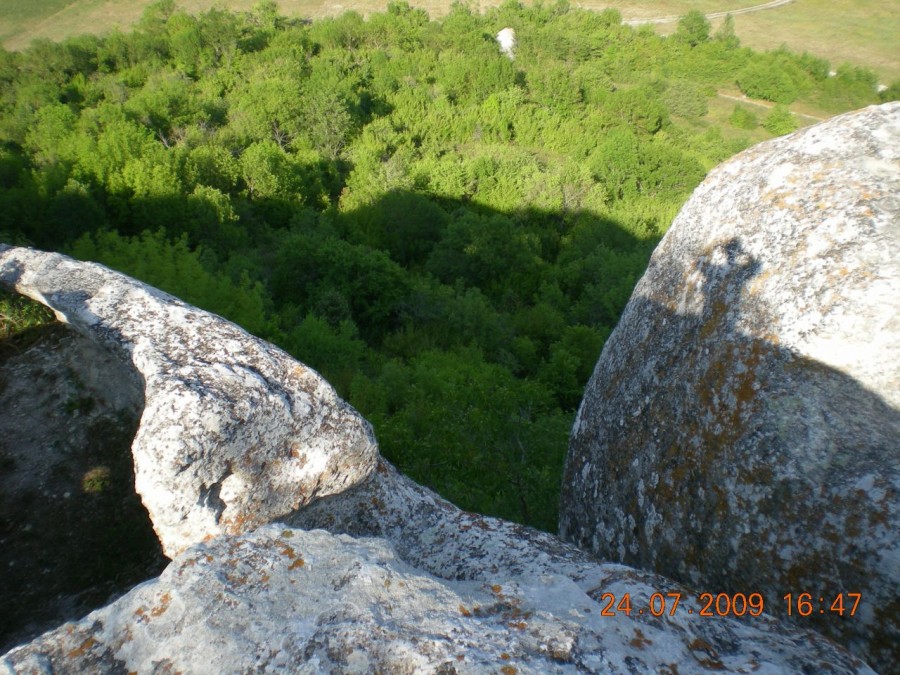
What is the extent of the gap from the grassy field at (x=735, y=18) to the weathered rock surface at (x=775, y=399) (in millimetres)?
50531

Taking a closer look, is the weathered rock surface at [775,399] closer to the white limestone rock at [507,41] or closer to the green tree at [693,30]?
the white limestone rock at [507,41]

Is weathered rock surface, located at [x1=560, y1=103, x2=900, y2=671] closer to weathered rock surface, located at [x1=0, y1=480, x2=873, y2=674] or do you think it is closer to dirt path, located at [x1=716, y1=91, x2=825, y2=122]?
weathered rock surface, located at [x1=0, y1=480, x2=873, y2=674]

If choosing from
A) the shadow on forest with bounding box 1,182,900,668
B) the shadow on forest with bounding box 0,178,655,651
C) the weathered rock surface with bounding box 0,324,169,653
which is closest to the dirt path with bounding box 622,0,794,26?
the shadow on forest with bounding box 0,178,655,651

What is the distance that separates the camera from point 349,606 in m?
2.15

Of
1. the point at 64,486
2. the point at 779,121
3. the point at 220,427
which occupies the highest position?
the point at 220,427

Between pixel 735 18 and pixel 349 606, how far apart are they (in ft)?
219

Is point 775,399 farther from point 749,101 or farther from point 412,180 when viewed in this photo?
point 749,101

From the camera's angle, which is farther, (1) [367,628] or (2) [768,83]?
(2) [768,83]

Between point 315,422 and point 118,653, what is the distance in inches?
56.8

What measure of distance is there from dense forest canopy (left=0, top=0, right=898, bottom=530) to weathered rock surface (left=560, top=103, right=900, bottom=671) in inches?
85.2

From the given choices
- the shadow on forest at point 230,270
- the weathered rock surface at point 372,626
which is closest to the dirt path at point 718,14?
the shadow on forest at point 230,270

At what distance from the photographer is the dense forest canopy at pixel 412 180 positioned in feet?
35.3

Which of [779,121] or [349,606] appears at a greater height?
[349,606]

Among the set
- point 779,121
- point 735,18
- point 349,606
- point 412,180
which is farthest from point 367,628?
point 735,18
